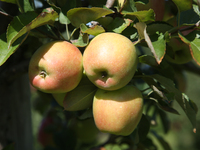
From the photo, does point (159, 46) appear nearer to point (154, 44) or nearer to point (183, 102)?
point (154, 44)

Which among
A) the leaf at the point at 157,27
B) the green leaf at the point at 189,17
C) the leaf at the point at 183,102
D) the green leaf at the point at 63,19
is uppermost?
the green leaf at the point at 63,19

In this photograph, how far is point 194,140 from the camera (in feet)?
10.3

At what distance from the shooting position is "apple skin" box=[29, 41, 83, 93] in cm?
61

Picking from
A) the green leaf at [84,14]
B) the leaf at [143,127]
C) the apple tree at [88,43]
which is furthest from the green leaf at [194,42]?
the leaf at [143,127]

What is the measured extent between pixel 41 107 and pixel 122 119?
3.16 ft

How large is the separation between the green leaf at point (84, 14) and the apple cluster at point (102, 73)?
5 cm

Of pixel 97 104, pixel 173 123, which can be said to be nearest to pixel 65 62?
pixel 97 104

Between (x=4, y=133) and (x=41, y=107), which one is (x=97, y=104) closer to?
(x=4, y=133)

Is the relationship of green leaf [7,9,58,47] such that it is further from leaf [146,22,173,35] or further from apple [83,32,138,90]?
leaf [146,22,173,35]

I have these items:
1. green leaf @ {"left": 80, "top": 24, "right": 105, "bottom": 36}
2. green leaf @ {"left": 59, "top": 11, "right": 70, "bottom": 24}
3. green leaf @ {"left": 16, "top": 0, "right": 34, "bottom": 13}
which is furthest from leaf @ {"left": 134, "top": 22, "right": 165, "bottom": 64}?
green leaf @ {"left": 16, "top": 0, "right": 34, "bottom": 13}

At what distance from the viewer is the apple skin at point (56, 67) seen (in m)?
0.61

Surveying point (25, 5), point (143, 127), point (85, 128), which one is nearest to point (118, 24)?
point (25, 5)

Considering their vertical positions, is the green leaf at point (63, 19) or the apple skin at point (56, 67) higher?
the green leaf at point (63, 19)

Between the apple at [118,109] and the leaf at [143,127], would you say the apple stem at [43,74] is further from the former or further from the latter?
the leaf at [143,127]
